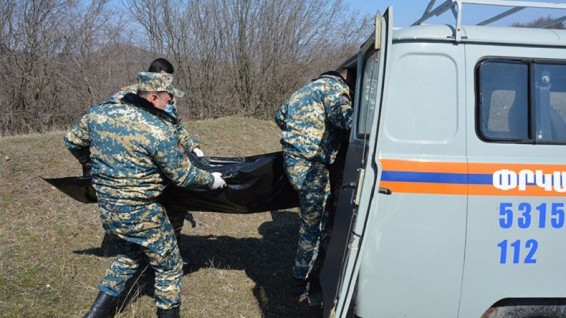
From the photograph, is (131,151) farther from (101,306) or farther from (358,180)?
(358,180)

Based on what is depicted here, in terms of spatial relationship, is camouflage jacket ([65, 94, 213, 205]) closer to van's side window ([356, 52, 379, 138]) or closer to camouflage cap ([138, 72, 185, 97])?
camouflage cap ([138, 72, 185, 97])

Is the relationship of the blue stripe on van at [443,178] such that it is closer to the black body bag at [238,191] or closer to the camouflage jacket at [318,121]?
the camouflage jacket at [318,121]

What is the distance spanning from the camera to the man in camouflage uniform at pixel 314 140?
374cm

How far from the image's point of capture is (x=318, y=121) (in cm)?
378

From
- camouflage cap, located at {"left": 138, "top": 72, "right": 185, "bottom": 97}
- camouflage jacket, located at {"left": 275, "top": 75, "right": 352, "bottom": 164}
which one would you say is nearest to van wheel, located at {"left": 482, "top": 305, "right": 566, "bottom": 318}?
camouflage jacket, located at {"left": 275, "top": 75, "right": 352, "bottom": 164}

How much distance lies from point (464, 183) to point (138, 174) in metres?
2.32

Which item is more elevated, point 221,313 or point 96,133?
point 96,133

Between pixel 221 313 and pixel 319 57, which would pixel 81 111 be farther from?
pixel 221 313

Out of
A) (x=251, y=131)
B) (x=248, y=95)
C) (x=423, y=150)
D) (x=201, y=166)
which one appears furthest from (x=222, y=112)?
(x=423, y=150)

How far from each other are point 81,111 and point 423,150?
1220cm

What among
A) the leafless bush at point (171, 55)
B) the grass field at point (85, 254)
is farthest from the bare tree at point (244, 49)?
the grass field at point (85, 254)

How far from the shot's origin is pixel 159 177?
349cm

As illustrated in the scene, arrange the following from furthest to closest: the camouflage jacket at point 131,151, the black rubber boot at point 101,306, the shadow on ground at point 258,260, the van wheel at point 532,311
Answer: the shadow on ground at point 258,260 → the black rubber boot at point 101,306 → the camouflage jacket at point 131,151 → the van wheel at point 532,311

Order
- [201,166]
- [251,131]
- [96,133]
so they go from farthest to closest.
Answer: [251,131] → [201,166] → [96,133]
